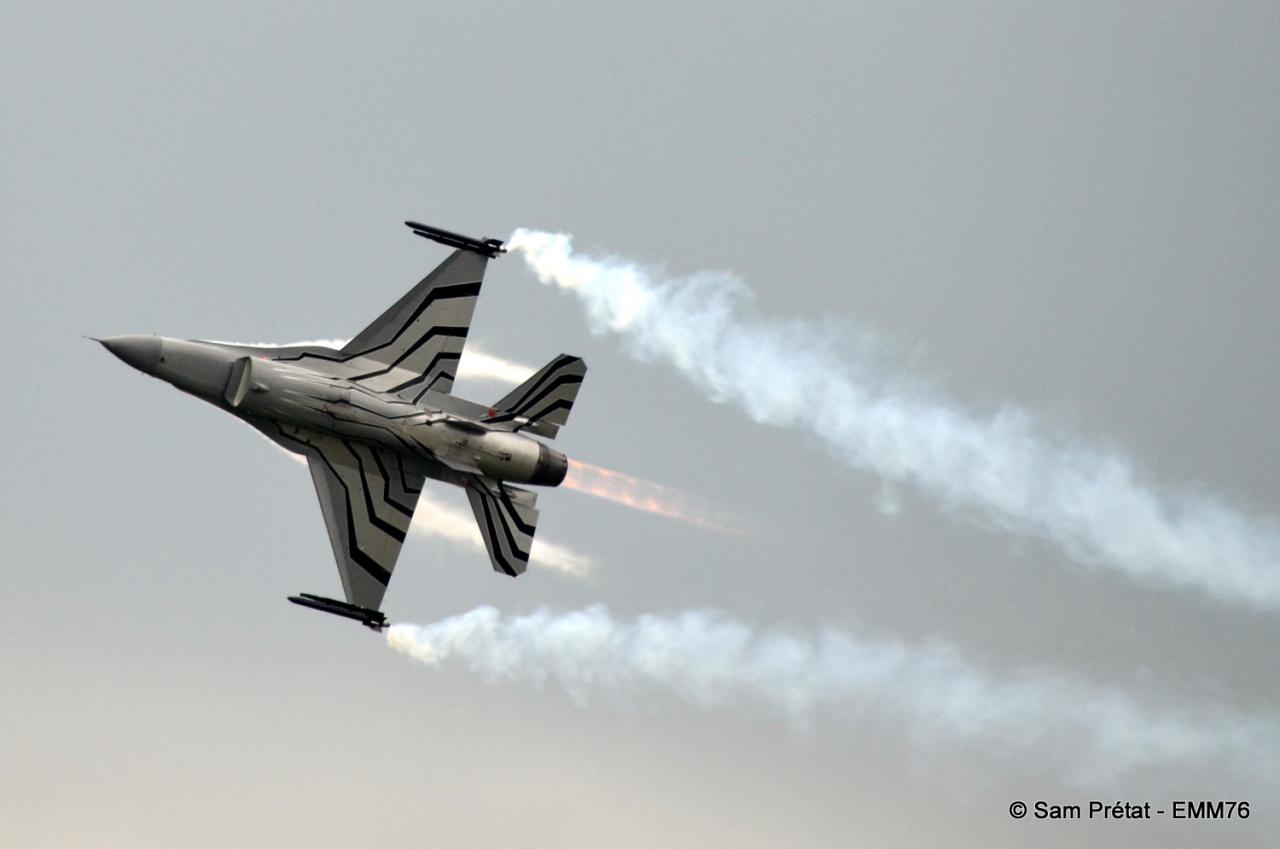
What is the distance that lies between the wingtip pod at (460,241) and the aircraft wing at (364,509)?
5147mm

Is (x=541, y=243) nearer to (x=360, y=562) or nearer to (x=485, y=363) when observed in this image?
(x=485, y=363)

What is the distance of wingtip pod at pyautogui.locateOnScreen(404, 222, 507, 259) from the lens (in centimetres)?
4838

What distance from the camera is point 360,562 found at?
48.0m

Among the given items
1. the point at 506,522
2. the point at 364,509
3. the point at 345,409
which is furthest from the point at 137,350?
the point at 506,522

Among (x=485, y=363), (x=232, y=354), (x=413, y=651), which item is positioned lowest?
(x=413, y=651)

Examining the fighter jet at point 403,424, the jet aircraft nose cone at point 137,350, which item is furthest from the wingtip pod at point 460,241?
the jet aircraft nose cone at point 137,350

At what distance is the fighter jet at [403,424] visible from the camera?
45.9 metres

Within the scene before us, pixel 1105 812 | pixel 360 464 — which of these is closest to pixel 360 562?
pixel 360 464

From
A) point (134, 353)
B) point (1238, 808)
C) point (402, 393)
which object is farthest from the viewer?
point (1238, 808)

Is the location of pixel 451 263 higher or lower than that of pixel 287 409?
higher

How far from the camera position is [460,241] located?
48781mm

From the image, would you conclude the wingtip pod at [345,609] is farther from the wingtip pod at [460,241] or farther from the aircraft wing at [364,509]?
the wingtip pod at [460,241]

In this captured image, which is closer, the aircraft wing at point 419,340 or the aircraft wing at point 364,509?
the aircraft wing at point 364,509

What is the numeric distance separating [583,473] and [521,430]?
2.47 metres
